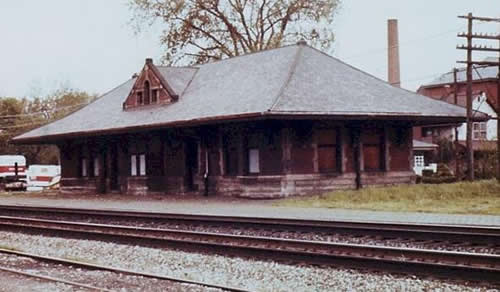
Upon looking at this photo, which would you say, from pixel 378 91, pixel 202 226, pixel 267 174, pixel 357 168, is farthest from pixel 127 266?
pixel 378 91

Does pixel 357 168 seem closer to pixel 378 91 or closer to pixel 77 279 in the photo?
pixel 378 91

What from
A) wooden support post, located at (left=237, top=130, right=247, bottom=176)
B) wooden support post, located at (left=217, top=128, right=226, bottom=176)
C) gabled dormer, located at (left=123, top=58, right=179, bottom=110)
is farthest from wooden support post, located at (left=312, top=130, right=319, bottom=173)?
gabled dormer, located at (left=123, top=58, right=179, bottom=110)

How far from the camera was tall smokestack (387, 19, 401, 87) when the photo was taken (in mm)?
52719

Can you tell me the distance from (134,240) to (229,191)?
13.8 m

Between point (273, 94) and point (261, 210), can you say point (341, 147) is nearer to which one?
point (273, 94)

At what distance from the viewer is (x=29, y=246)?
15.9 meters

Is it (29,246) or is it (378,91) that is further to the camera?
(378,91)

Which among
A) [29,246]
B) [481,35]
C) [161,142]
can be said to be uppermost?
[481,35]

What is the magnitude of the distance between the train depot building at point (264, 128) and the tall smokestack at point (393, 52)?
758 inches

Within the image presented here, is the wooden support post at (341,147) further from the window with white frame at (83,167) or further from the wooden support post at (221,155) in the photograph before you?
the window with white frame at (83,167)

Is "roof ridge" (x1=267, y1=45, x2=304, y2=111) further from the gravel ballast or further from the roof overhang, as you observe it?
the gravel ballast

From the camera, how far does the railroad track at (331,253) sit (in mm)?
9691

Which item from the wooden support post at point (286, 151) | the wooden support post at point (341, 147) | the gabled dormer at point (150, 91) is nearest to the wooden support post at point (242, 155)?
the wooden support post at point (286, 151)

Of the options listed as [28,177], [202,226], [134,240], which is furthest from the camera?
[28,177]
